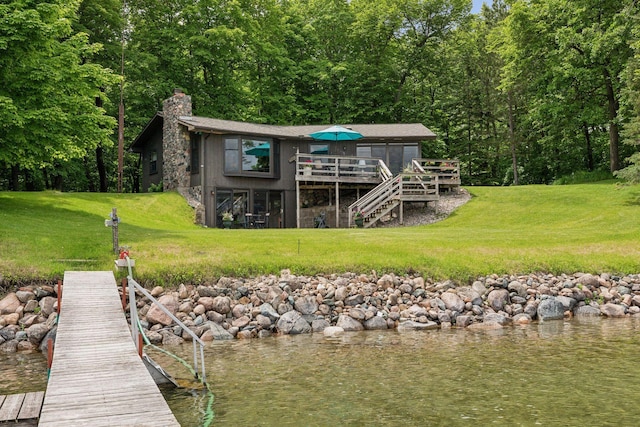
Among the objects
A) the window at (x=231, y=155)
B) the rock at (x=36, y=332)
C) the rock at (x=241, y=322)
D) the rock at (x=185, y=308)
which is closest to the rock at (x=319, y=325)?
the rock at (x=241, y=322)

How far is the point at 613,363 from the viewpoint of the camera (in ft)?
32.1

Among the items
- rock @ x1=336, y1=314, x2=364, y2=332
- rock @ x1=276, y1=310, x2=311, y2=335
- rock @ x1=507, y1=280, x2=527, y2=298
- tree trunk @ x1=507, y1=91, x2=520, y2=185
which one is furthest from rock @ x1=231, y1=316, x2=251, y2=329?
tree trunk @ x1=507, y1=91, x2=520, y2=185

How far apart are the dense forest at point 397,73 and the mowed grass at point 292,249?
6582 millimetres

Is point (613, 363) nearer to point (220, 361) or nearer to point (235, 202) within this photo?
point (220, 361)

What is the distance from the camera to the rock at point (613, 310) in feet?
46.7

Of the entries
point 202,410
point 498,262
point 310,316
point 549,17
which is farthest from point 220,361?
point 549,17

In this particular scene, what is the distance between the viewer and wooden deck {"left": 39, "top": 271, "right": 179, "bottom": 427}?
6.03 metres

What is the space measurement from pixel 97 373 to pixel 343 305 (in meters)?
7.37

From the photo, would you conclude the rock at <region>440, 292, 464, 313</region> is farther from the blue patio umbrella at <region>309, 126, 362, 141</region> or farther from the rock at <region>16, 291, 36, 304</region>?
the blue patio umbrella at <region>309, 126, 362, 141</region>

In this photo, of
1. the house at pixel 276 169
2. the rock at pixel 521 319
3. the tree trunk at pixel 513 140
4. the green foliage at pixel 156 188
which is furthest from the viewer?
the tree trunk at pixel 513 140

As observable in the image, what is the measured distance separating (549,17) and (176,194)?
25.4 m

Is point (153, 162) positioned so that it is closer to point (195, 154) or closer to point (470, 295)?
point (195, 154)

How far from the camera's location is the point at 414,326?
13.2 metres

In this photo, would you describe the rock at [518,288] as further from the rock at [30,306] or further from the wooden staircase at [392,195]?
the wooden staircase at [392,195]
